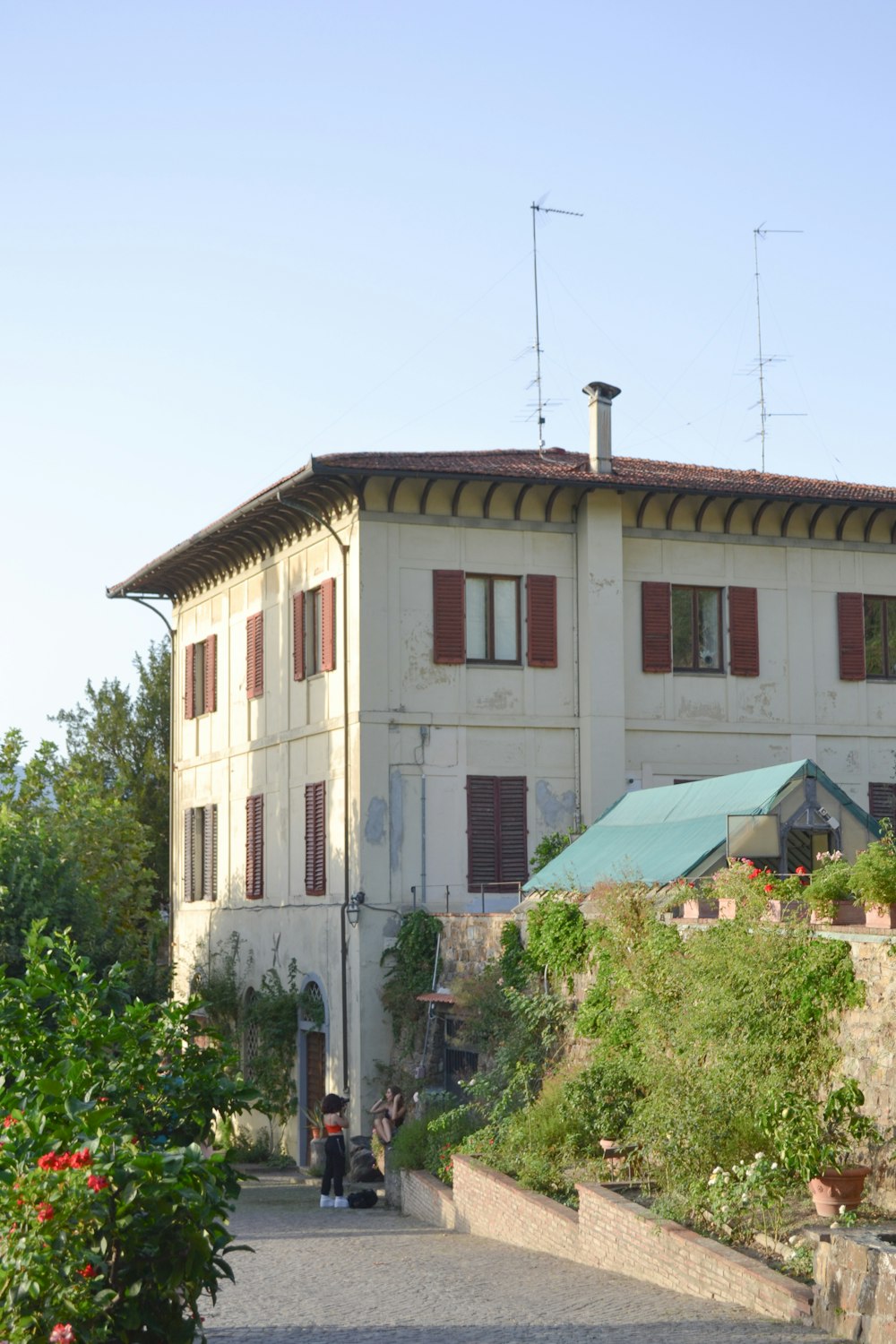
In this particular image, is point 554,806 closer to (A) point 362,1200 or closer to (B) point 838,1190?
(A) point 362,1200

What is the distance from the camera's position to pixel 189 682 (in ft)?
108

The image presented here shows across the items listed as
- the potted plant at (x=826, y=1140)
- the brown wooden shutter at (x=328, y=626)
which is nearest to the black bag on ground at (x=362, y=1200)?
the brown wooden shutter at (x=328, y=626)

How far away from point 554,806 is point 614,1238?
11.9 metres

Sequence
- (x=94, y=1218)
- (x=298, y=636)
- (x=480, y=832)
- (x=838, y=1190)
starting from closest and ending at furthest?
1. (x=94, y=1218)
2. (x=838, y=1190)
3. (x=480, y=832)
4. (x=298, y=636)

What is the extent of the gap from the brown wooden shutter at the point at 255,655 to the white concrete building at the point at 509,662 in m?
0.41

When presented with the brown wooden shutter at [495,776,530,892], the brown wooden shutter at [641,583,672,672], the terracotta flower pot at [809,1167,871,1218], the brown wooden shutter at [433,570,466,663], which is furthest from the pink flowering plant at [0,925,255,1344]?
the brown wooden shutter at [641,583,672,672]

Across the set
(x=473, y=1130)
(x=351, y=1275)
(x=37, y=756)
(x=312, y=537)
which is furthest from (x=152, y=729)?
(x=351, y=1275)

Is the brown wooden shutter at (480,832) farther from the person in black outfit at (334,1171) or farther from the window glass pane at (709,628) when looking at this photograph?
the person in black outfit at (334,1171)

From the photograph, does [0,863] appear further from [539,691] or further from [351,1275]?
[351,1275]

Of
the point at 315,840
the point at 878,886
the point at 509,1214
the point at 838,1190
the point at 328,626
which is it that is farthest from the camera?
the point at 315,840

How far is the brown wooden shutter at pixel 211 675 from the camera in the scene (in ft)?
103

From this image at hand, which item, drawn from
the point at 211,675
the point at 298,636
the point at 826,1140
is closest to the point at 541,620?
the point at 298,636

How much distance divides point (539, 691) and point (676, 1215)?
506 inches

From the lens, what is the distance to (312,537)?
1054 inches
